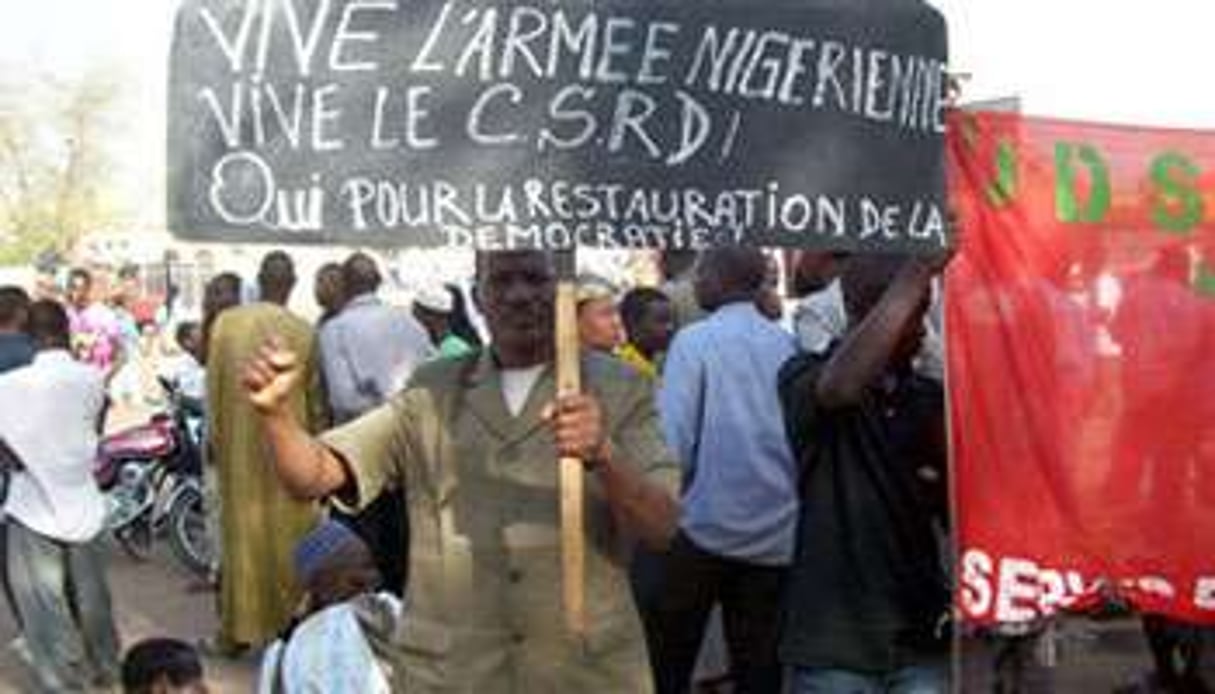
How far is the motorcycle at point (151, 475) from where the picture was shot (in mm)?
11516

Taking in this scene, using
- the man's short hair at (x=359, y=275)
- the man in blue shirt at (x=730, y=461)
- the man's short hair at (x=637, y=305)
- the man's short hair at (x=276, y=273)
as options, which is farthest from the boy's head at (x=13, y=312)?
the man in blue shirt at (x=730, y=461)

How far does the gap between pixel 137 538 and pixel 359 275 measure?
406 cm

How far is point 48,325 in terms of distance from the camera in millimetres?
7625

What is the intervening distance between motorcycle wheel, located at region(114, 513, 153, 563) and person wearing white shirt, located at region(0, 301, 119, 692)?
393 centimetres

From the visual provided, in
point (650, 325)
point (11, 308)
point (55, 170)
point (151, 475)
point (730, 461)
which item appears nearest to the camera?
point (730, 461)

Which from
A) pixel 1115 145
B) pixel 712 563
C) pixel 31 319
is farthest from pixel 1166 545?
pixel 31 319

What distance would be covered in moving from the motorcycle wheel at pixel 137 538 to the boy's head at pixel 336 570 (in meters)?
7.16

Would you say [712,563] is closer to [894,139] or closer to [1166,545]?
[1166,545]

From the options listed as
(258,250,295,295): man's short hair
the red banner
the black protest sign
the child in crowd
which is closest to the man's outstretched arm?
the black protest sign

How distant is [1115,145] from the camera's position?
5.02m

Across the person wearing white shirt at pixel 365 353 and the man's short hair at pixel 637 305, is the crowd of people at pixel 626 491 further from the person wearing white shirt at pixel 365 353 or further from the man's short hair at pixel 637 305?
the person wearing white shirt at pixel 365 353

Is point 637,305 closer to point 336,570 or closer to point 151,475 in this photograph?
point 336,570

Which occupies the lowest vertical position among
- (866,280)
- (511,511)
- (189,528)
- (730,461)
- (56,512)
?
(189,528)

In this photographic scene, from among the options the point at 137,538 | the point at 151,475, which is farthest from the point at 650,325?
the point at 137,538
